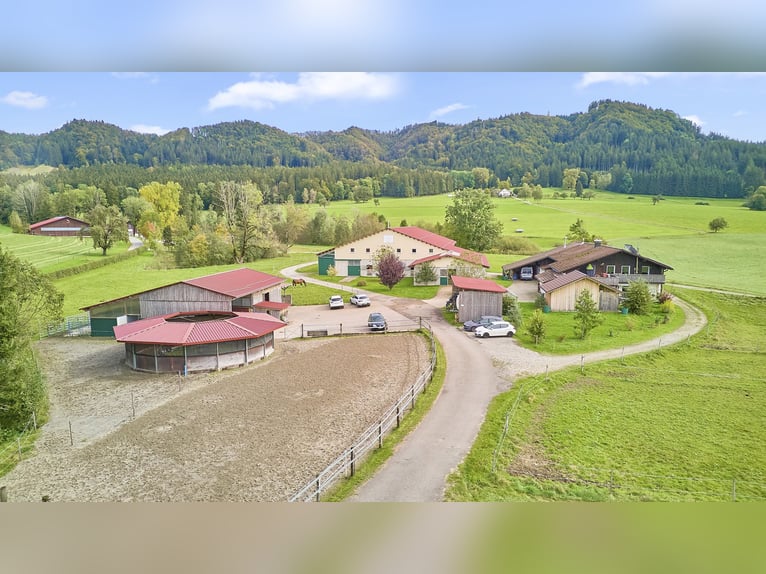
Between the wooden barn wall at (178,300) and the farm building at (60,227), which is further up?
the farm building at (60,227)

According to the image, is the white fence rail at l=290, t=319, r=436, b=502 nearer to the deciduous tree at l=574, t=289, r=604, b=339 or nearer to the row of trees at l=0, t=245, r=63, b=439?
the deciduous tree at l=574, t=289, r=604, b=339

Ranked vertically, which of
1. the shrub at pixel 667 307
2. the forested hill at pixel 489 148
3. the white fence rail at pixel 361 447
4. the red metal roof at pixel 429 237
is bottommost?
the white fence rail at pixel 361 447

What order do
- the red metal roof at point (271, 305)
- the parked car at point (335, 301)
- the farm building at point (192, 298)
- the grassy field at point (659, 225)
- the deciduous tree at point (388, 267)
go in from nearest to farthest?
the grassy field at point (659, 225)
the farm building at point (192, 298)
the red metal roof at point (271, 305)
the deciduous tree at point (388, 267)
the parked car at point (335, 301)

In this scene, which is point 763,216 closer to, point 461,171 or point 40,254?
point 461,171

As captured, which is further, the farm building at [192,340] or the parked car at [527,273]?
the parked car at [527,273]

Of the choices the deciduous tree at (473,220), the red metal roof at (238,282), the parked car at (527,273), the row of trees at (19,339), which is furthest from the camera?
the parked car at (527,273)

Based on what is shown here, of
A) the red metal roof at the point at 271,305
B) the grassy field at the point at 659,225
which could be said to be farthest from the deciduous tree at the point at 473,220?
the red metal roof at the point at 271,305

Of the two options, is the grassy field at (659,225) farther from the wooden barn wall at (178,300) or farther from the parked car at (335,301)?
the wooden barn wall at (178,300)
